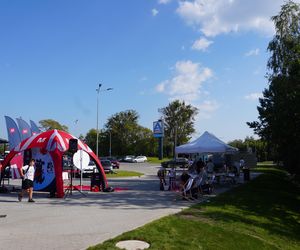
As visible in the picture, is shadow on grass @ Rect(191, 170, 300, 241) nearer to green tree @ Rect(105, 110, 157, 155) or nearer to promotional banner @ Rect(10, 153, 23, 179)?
promotional banner @ Rect(10, 153, 23, 179)

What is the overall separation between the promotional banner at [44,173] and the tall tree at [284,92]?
1342 cm

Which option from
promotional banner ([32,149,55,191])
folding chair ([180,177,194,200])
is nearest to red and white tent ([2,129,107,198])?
promotional banner ([32,149,55,191])

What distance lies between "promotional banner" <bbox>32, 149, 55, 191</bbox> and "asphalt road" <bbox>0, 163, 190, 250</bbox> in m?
1.37

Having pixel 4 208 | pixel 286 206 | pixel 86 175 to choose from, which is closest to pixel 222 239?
pixel 4 208

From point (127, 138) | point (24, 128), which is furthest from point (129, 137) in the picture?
point (24, 128)

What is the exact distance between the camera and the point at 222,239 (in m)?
11.5

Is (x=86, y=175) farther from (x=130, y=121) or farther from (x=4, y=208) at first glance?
(x=130, y=121)

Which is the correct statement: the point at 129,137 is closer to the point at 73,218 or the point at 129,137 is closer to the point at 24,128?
the point at 24,128

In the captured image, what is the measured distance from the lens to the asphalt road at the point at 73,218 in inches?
404

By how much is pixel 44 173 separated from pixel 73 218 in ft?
30.7

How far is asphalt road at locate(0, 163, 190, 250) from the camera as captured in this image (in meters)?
10.3

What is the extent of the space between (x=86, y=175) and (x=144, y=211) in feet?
75.3

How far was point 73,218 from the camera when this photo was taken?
44.1ft

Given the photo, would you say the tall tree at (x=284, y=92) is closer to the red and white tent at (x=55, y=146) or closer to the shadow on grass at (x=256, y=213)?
the shadow on grass at (x=256, y=213)
